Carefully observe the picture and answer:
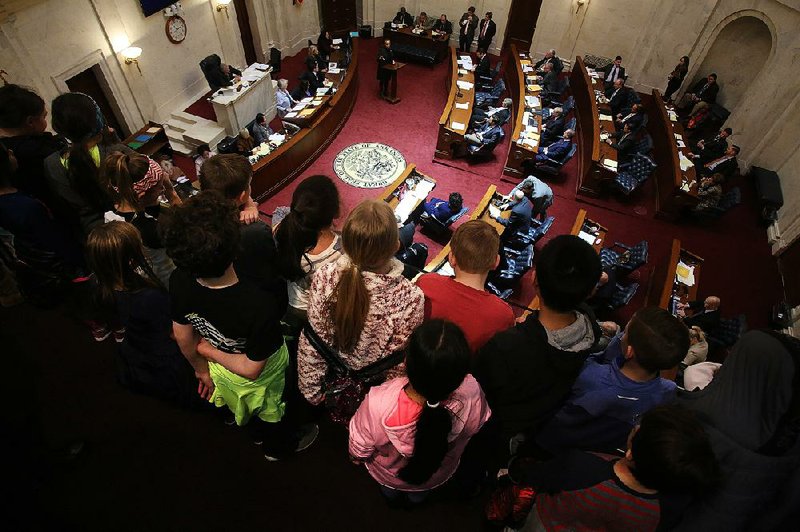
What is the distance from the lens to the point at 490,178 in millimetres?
9602

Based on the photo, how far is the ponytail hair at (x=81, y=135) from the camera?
3477 millimetres

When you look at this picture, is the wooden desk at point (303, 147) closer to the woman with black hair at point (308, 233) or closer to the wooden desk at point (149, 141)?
the wooden desk at point (149, 141)

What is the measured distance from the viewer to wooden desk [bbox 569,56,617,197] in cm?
892

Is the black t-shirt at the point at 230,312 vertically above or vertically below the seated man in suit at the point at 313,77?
above

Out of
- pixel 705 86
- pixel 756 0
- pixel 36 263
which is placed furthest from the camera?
pixel 705 86

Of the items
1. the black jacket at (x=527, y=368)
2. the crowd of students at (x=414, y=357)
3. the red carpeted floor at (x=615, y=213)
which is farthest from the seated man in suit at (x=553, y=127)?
the black jacket at (x=527, y=368)

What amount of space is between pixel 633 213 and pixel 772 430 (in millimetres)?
7617

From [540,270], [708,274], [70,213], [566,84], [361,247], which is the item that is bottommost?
[708,274]

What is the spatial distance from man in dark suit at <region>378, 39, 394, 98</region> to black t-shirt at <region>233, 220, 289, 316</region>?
367 inches

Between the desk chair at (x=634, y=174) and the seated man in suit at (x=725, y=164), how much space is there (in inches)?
60.5

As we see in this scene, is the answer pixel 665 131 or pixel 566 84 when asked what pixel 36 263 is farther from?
pixel 566 84

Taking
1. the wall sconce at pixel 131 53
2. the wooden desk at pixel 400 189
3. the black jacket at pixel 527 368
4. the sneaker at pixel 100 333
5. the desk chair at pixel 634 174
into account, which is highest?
the black jacket at pixel 527 368

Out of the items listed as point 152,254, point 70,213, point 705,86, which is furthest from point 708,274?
point 70,213

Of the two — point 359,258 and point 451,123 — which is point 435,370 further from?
point 451,123
